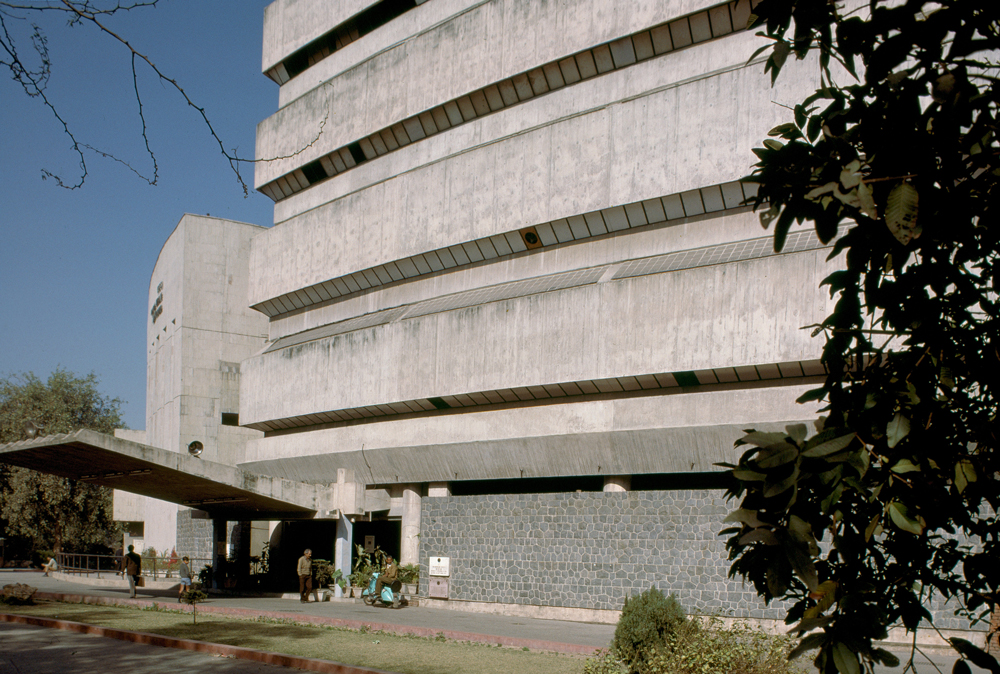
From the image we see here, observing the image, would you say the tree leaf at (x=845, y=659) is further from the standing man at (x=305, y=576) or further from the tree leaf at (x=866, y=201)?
the standing man at (x=305, y=576)

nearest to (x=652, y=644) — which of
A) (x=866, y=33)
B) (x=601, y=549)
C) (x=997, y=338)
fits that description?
(x=997, y=338)

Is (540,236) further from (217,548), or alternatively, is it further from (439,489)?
(217,548)

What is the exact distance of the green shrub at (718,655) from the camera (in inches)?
380

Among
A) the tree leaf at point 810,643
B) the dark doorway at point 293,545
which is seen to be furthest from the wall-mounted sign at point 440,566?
the tree leaf at point 810,643

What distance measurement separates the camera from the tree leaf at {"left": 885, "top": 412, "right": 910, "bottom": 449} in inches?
146

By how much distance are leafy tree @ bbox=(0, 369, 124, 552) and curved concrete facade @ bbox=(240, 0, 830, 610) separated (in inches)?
1081

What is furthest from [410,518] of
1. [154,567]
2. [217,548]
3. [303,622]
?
[154,567]

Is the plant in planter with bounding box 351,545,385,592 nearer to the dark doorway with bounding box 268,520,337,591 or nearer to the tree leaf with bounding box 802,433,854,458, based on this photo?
the dark doorway with bounding box 268,520,337,591

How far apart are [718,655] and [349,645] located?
277 inches

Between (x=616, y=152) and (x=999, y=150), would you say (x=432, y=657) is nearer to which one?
(x=999, y=150)

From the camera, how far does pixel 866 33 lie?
4211 mm

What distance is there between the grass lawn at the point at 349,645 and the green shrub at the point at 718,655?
2195 millimetres

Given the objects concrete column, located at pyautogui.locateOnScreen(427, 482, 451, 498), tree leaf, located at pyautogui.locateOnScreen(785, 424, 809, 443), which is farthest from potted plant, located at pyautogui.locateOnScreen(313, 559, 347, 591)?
tree leaf, located at pyautogui.locateOnScreen(785, 424, 809, 443)

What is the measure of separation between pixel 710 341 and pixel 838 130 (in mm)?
18465
